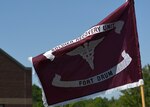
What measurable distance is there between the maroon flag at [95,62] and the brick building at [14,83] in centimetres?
3876

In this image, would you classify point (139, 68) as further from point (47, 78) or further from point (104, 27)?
point (47, 78)

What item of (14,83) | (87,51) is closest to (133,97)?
(14,83)

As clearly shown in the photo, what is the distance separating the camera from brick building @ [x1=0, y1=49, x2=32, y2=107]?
47812 millimetres

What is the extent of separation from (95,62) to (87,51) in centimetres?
24

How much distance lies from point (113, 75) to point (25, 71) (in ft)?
136

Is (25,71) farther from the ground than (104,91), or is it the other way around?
(25,71)

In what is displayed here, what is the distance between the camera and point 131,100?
4941cm

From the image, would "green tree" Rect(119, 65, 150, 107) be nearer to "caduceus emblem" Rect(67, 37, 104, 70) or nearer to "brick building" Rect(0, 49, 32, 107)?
A: "brick building" Rect(0, 49, 32, 107)

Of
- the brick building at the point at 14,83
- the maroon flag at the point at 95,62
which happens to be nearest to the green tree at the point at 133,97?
the brick building at the point at 14,83

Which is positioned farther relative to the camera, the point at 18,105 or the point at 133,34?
the point at 18,105

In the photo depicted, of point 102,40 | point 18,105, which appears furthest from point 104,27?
point 18,105

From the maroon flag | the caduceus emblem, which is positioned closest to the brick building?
the maroon flag

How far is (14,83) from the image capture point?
1928 inches

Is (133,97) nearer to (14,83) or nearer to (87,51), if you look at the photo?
(14,83)
